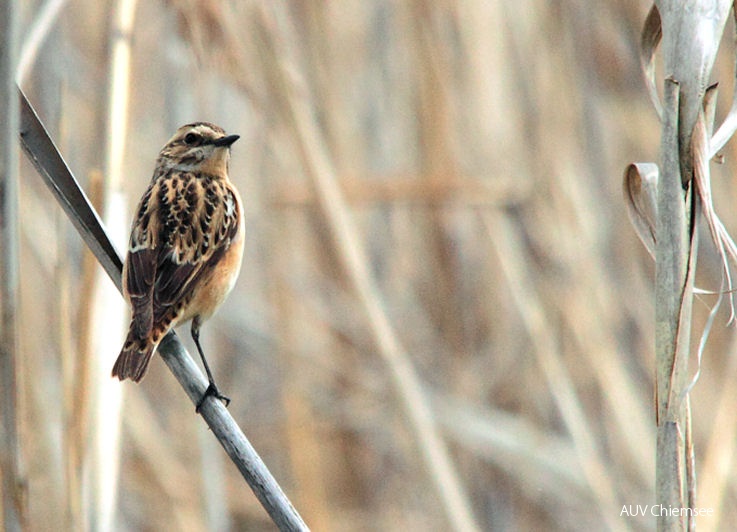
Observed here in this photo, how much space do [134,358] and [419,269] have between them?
88.3 inches

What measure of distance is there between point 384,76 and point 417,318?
1.15m

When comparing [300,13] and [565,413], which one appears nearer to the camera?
[565,413]

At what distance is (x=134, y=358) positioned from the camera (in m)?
2.05

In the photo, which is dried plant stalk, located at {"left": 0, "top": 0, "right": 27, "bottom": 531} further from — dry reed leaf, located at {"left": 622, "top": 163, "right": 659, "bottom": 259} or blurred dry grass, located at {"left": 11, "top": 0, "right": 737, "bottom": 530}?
blurred dry grass, located at {"left": 11, "top": 0, "right": 737, "bottom": 530}

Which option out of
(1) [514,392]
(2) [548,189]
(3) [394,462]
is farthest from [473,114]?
(3) [394,462]

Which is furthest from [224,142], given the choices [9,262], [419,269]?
[419,269]

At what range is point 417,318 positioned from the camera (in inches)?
→ 168

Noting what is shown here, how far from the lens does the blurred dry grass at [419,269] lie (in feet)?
11.6

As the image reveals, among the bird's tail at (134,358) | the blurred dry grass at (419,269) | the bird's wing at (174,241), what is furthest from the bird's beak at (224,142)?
the bird's tail at (134,358)

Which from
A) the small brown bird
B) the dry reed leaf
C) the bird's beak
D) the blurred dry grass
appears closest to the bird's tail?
the small brown bird

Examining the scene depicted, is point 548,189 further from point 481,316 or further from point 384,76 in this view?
point 384,76

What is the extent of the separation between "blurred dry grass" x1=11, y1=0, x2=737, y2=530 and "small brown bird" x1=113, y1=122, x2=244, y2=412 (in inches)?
20.6

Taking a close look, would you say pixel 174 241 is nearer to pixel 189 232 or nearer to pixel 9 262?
pixel 189 232

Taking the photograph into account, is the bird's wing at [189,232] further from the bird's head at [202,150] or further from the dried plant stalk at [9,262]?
the dried plant stalk at [9,262]
